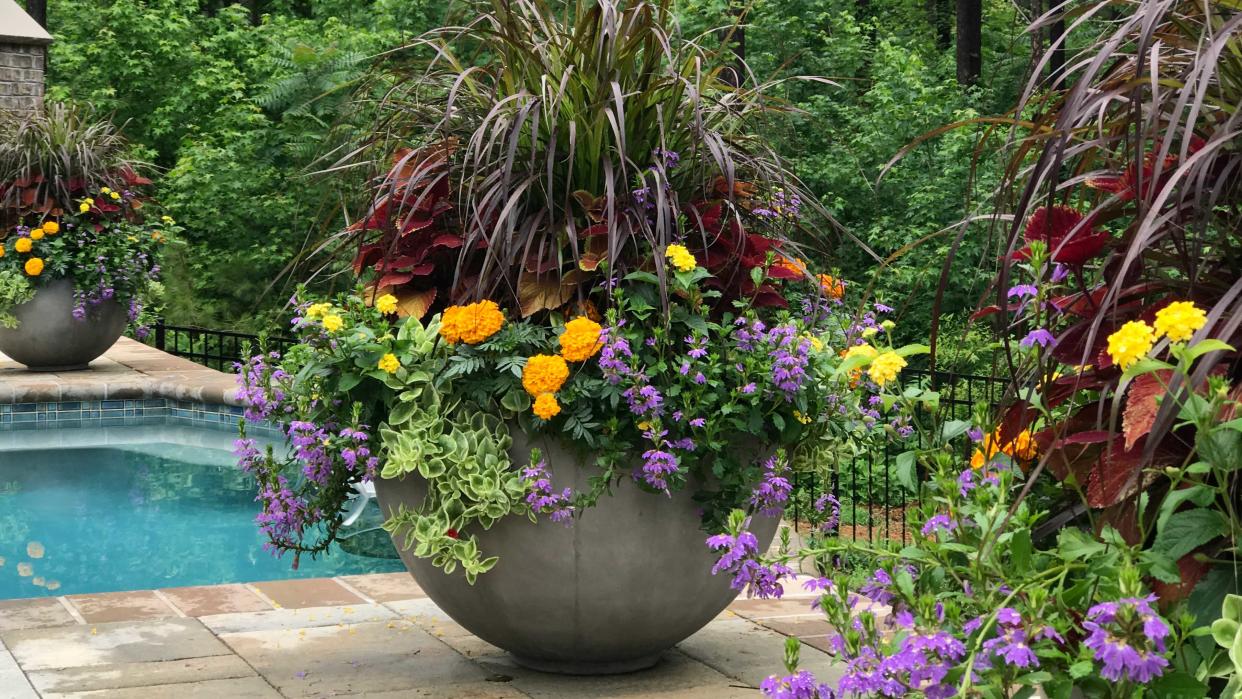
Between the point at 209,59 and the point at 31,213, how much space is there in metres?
8.18

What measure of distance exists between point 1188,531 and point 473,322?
5.52 ft

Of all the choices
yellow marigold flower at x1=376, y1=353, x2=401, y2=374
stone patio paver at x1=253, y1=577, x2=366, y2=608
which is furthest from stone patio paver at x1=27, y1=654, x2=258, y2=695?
yellow marigold flower at x1=376, y1=353, x2=401, y2=374

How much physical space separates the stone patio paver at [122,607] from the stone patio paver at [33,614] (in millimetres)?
52

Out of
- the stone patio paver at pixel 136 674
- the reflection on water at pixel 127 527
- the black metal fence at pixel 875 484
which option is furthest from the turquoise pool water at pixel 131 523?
the stone patio paver at pixel 136 674

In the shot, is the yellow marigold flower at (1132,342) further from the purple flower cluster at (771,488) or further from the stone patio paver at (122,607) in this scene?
the stone patio paver at (122,607)

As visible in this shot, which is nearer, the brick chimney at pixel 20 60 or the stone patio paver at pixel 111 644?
the stone patio paver at pixel 111 644

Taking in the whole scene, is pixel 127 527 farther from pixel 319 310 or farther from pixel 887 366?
pixel 887 366

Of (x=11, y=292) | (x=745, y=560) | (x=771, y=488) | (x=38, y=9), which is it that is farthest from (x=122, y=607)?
(x=38, y=9)

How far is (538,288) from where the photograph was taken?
3.16 metres

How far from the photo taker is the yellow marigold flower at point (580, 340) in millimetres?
3008

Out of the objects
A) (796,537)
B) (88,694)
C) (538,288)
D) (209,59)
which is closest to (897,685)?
(538,288)

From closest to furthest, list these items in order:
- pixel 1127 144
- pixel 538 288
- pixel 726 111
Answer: pixel 1127 144
pixel 538 288
pixel 726 111

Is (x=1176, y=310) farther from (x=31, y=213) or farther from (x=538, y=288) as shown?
(x=31, y=213)

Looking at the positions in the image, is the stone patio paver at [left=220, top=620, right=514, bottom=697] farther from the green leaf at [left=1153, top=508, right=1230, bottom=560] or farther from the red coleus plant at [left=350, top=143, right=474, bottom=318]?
the green leaf at [left=1153, top=508, right=1230, bottom=560]
